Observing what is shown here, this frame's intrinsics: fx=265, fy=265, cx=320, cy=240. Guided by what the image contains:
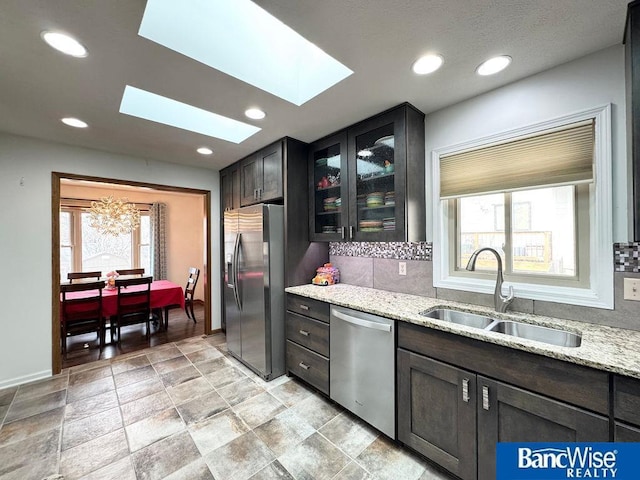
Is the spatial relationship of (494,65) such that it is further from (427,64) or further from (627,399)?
(627,399)

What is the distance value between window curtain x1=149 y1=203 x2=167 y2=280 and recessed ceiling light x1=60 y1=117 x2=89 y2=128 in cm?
372

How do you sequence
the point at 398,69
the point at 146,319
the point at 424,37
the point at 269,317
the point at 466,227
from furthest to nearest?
the point at 146,319 < the point at 269,317 < the point at 466,227 < the point at 398,69 < the point at 424,37

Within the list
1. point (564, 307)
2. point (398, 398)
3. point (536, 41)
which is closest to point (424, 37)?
point (536, 41)

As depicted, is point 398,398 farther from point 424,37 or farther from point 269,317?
point 424,37

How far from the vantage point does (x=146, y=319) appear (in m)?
3.82

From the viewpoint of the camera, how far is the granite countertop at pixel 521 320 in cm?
109

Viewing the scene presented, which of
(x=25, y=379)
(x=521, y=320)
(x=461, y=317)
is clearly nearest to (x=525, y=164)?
(x=521, y=320)

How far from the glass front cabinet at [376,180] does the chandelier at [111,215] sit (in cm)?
403

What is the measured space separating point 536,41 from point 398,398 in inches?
86.7

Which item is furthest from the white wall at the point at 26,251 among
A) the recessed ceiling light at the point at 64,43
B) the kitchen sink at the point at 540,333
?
the kitchen sink at the point at 540,333

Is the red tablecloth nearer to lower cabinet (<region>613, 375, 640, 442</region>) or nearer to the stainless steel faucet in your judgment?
the stainless steel faucet

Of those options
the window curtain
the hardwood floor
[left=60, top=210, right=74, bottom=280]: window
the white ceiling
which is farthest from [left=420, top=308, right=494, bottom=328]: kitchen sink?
[left=60, top=210, right=74, bottom=280]: window

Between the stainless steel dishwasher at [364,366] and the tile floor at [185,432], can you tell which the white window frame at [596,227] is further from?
the tile floor at [185,432]

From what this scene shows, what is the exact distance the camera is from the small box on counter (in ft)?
9.28
